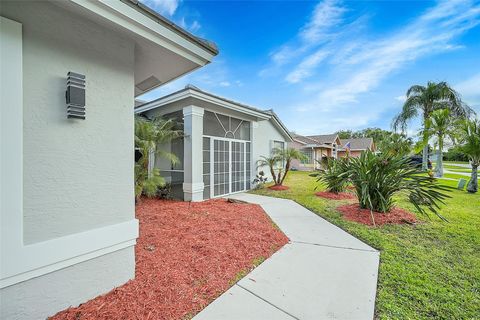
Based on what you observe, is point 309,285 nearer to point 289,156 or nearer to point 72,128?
point 72,128

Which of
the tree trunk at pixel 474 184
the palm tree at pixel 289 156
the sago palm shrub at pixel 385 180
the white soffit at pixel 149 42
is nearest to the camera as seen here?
the white soffit at pixel 149 42

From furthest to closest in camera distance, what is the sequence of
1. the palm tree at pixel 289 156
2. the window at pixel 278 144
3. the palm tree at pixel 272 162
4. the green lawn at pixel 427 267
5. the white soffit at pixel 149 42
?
the window at pixel 278 144 → the palm tree at pixel 272 162 → the palm tree at pixel 289 156 → the green lawn at pixel 427 267 → the white soffit at pixel 149 42

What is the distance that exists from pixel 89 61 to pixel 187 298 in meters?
3.13

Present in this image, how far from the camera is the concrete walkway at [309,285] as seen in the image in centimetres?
220

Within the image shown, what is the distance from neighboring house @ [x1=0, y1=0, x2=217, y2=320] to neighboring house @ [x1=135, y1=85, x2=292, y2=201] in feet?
15.3

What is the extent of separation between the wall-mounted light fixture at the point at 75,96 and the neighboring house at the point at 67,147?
0.04 ft

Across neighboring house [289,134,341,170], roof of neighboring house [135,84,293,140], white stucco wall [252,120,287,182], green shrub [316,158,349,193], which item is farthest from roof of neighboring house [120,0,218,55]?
neighboring house [289,134,341,170]

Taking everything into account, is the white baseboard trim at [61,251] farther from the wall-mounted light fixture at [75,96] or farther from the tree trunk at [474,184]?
the tree trunk at [474,184]

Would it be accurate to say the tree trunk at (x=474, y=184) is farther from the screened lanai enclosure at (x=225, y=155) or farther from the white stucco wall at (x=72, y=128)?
the white stucco wall at (x=72, y=128)

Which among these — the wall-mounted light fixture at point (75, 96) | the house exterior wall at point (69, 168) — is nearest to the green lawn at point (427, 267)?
the house exterior wall at point (69, 168)

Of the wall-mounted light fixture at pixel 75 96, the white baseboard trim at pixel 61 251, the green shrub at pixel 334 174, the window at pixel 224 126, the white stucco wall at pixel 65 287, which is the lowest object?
the white stucco wall at pixel 65 287

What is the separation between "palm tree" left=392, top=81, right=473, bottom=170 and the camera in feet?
59.8

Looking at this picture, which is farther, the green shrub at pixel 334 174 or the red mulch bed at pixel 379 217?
the green shrub at pixel 334 174

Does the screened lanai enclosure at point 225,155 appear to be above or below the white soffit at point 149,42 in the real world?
below
